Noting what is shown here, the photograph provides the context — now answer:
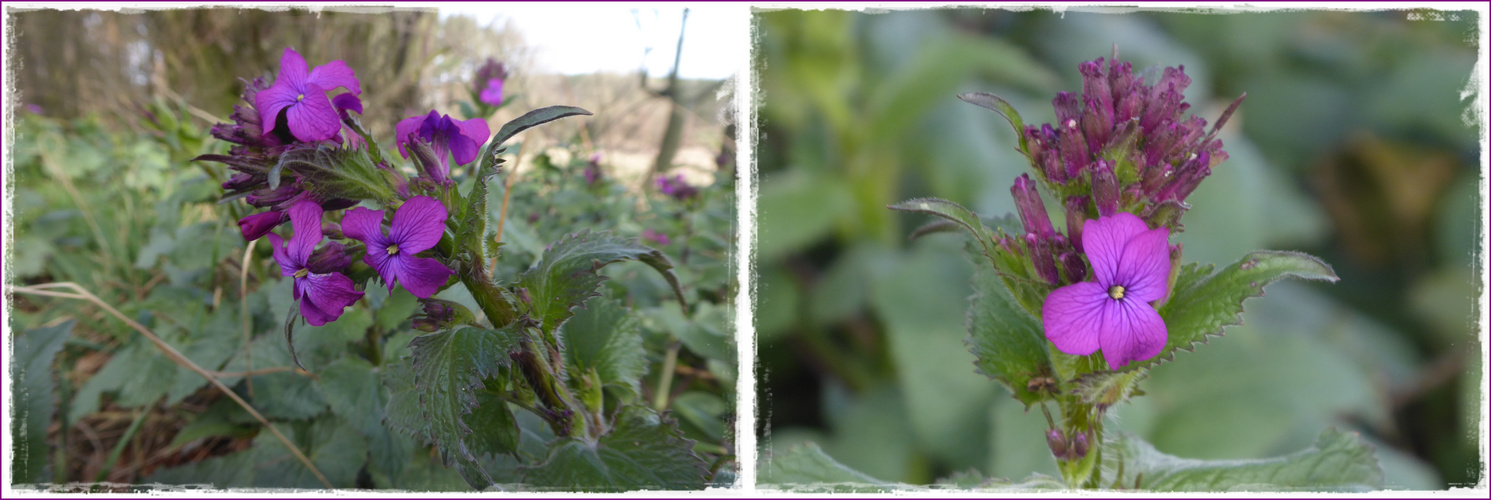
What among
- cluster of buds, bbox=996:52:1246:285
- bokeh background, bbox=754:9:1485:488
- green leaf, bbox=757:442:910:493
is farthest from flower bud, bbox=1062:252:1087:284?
bokeh background, bbox=754:9:1485:488

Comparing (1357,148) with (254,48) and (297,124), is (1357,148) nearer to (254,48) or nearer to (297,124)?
(297,124)

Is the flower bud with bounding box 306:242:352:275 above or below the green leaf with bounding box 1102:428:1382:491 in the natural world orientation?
above

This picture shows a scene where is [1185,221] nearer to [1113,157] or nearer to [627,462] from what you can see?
[1113,157]

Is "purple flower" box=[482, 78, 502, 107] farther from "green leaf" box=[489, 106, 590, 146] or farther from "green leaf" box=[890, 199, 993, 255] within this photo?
"green leaf" box=[890, 199, 993, 255]

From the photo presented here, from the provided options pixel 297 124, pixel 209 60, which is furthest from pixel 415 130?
pixel 209 60

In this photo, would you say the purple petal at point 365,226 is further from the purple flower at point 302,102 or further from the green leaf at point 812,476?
the green leaf at point 812,476

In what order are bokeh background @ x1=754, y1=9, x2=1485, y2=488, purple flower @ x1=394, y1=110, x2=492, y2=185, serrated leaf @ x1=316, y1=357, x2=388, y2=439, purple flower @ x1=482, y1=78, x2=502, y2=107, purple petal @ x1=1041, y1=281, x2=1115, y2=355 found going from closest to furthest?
purple petal @ x1=1041, y1=281, x2=1115, y2=355
purple flower @ x1=394, y1=110, x2=492, y2=185
serrated leaf @ x1=316, y1=357, x2=388, y2=439
purple flower @ x1=482, y1=78, x2=502, y2=107
bokeh background @ x1=754, y1=9, x2=1485, y2=488

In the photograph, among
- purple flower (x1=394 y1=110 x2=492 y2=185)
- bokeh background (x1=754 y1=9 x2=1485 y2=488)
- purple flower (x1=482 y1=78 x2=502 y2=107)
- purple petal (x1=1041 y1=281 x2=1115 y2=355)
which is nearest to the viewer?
purple petal (x1=1041 y1=281 x2=1115 y2=355)
